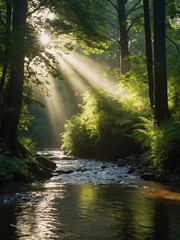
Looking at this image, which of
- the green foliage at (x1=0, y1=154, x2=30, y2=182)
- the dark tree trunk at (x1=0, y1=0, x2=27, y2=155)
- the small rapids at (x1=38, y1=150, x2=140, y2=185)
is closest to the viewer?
the green foliage at (x1=0, y1=154, x2=30, y2=182)

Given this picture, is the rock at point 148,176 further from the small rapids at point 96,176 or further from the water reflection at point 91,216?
the water reflection at point 91,216

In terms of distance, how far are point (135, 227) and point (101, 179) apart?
6058 mm

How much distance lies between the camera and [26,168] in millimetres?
12711

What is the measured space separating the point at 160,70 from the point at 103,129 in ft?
20.5

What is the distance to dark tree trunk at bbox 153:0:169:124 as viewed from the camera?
1585 cm

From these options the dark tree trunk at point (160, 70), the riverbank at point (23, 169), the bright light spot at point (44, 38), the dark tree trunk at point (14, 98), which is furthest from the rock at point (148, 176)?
the bright light spot at point (44, 38)

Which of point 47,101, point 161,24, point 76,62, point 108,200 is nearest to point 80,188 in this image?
point 108,200

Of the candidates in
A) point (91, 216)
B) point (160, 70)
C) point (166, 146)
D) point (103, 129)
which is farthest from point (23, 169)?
point (103, 129)

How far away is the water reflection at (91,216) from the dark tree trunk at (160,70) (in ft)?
20.6

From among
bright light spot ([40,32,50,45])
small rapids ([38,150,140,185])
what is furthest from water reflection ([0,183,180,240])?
bright light spot ([40,32,50,45])

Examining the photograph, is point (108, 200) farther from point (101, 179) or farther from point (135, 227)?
point (101, 179)

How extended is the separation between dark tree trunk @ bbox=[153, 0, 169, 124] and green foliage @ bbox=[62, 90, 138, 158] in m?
2.71

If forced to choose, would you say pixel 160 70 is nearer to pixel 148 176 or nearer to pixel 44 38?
pixel 44 38

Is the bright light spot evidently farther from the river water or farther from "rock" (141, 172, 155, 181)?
"rock" (141, 172, 155, 181)
